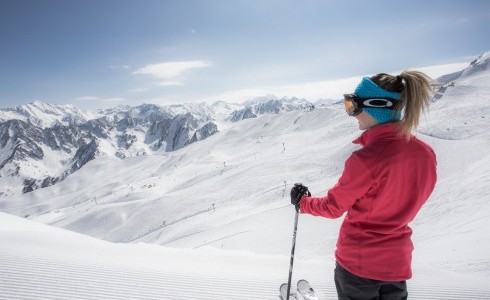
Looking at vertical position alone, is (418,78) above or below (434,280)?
above

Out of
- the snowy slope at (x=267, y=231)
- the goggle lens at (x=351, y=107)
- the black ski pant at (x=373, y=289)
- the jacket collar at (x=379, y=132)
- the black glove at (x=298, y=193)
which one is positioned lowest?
the snowy slope at (x=267, y=231)

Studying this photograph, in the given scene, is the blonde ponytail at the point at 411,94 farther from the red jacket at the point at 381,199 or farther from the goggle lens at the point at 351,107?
the goggle lens at the point at 351,107

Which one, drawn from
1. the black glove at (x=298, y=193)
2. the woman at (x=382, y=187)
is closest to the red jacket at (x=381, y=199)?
the woman at (x=382, y=187)

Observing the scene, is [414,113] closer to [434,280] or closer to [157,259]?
[434,280]

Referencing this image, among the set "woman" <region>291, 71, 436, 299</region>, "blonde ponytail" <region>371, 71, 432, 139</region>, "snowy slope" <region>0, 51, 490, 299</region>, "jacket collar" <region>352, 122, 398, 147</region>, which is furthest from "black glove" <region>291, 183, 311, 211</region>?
"snowy slope" <region>0, 51, 490, 299</region>

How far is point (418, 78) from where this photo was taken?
2928 millimetres

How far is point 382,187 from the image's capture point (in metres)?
2.91

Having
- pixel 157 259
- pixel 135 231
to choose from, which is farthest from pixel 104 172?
pixel 157 259

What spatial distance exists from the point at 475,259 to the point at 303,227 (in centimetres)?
1173

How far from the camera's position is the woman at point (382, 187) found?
2.86 m

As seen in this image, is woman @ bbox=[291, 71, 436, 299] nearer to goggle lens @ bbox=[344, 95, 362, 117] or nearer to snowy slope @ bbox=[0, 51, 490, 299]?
goggle lens @ bbox=[344, 95, 362, 117]

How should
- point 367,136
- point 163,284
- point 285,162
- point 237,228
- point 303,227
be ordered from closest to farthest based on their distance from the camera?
point 367,136
point 163,284
point 303,227
point 237,228
point 285,162

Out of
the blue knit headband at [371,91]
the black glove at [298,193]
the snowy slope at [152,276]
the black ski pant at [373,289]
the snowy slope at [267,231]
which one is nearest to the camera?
the blue knit headband at [371,91]

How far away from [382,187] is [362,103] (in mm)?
820
